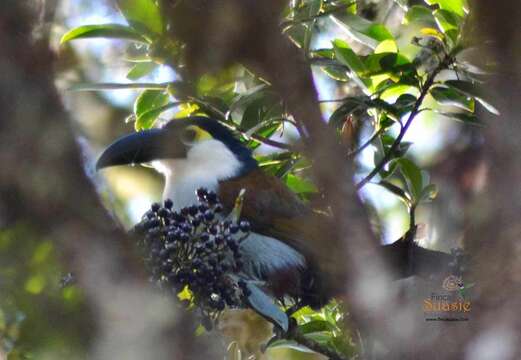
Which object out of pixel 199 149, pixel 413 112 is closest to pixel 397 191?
pixel 413 112

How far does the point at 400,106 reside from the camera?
2.55m

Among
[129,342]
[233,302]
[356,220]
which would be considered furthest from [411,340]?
[233,302]

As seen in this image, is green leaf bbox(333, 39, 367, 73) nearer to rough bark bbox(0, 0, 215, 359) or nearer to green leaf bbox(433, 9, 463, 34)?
green leaf bbox(433, 9, 463, 34)

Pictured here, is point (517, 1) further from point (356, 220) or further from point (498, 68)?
point (356, 220)

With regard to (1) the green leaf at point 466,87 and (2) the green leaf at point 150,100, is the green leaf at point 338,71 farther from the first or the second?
(2) the green leaf at point 150,100

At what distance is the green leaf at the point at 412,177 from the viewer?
8.20 feet

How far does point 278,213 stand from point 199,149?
1.89ft

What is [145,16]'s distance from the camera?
7.98 ft

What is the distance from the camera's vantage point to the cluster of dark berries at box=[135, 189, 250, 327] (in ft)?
6.19

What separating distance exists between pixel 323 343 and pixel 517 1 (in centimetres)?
150

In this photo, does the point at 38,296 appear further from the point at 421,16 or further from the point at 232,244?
the point at 421,16

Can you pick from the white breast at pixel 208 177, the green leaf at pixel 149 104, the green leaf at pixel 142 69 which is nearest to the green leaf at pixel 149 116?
the green leaf at pixel 149 104

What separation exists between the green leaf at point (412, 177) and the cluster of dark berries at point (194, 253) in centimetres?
59
